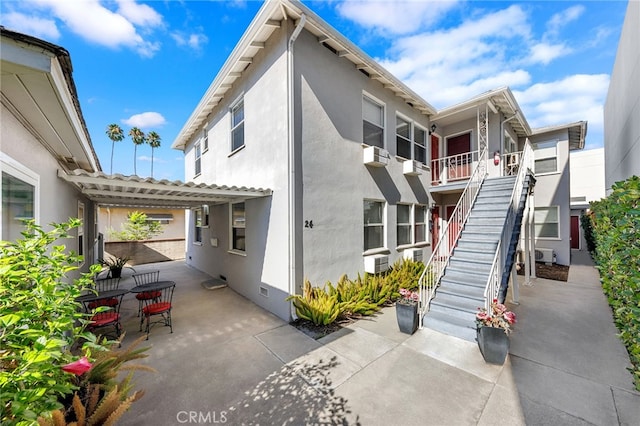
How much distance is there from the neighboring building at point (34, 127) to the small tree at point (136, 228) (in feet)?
49.5

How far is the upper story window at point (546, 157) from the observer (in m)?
10.3

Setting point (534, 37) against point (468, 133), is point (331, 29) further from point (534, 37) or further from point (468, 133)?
point (468, 133)

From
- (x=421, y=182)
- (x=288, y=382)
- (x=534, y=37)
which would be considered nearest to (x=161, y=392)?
(x=288, y=382)

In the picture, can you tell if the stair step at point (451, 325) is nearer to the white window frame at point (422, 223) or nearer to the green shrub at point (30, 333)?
the white window frame at point (422, 223)

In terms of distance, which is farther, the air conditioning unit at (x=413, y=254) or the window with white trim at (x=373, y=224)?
the air conditioning unit at (x=413, y=254)

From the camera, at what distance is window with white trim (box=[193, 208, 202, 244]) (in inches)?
417

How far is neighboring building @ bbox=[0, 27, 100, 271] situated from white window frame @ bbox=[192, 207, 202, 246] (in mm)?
6619

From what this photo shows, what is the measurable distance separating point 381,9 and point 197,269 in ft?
37.2

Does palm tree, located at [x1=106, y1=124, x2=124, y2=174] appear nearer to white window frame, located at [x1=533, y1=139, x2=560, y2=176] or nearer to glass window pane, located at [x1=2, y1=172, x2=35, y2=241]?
glass window pane, located at [x1=2, y1=172, x2=35, y2=241]

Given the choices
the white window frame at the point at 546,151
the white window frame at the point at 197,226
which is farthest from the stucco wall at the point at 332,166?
the white window frame at the point at 546,151

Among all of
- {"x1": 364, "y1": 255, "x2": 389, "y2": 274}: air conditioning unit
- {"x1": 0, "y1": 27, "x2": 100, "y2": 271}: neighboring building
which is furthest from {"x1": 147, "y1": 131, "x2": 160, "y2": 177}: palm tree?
{"x1": 364, "y1": 255, "x2": 389, "y2": 274}: air conditioning unit

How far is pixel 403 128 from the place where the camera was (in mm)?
8672

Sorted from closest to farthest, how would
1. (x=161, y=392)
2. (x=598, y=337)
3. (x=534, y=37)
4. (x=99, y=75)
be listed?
(x=161, y=392), (x=598, y=337), (x=534, y=37), (x=99, y=75)

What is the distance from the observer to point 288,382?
3.34m
